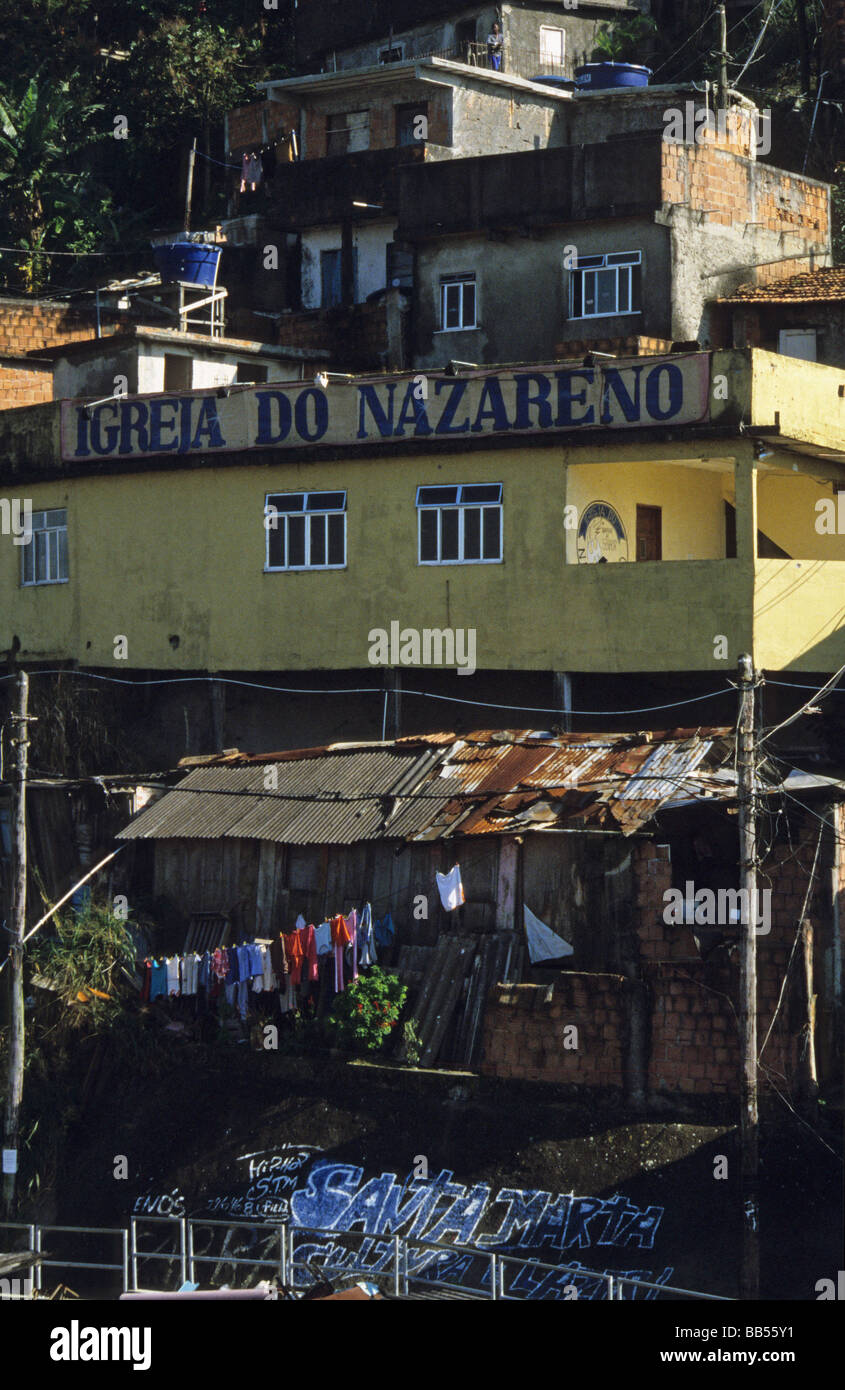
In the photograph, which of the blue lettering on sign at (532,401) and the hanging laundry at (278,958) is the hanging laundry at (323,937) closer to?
the hanging laundry at (278,958)

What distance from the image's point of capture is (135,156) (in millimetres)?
45250

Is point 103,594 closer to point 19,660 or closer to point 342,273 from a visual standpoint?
point 19,660

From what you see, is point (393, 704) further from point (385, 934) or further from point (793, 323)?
point (793, 323)

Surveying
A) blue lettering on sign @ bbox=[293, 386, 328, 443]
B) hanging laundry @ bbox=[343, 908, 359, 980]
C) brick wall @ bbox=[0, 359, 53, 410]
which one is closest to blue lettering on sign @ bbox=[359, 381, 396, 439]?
Result: blue lettering on sign @ bbox=[293, 386, 328, 443]

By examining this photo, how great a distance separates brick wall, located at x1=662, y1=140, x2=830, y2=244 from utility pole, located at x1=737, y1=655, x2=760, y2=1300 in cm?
1485

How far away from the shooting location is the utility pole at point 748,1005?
57.3 feet

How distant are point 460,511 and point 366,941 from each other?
22.9ft

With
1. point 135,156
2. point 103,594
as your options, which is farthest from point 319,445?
point 135,156

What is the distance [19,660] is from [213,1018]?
9.17 meters

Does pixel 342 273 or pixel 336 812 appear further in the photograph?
pixel 342 273

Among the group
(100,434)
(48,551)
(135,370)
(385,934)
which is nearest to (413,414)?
(100,434)

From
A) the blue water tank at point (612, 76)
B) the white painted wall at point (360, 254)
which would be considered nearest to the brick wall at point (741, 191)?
the blue water tank at point (612, 76)

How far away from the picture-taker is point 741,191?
3247 centimetres

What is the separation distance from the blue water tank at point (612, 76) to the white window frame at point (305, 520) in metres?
16.3
